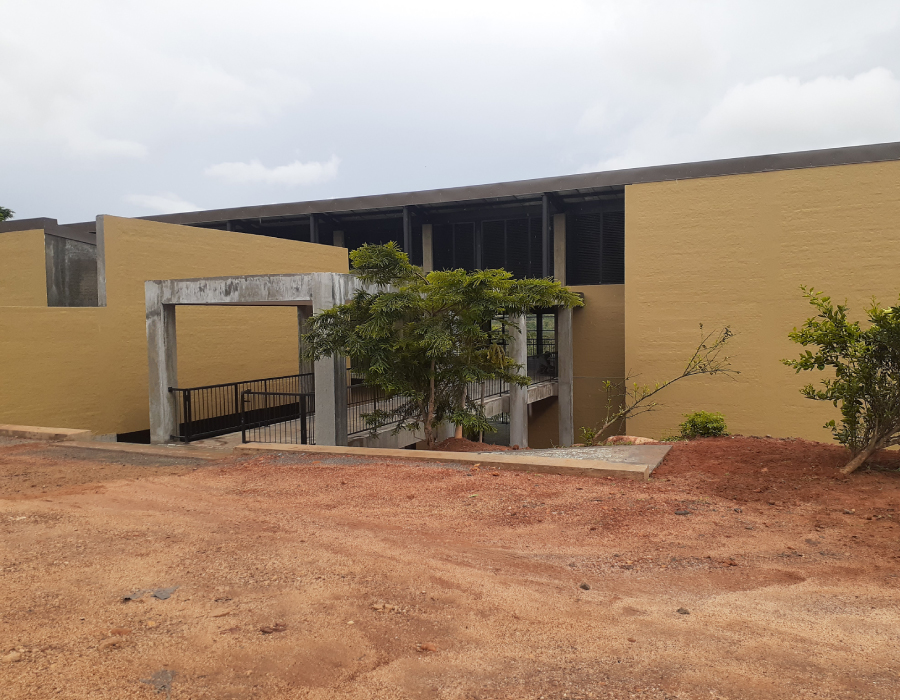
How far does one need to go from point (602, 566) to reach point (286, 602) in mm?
2285

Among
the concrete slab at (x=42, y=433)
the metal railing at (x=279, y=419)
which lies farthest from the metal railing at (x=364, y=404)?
the concrete slab at (x=42, y=433)

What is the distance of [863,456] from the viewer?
6.85m

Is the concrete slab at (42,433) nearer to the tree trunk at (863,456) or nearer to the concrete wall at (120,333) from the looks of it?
the concrete wall at (120,333)

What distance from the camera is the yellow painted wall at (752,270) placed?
48.4ft

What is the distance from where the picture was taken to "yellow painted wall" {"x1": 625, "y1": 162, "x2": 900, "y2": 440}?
580 inches

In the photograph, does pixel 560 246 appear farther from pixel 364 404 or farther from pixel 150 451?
pixel 150 451

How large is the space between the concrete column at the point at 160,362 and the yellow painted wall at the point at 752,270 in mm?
11596

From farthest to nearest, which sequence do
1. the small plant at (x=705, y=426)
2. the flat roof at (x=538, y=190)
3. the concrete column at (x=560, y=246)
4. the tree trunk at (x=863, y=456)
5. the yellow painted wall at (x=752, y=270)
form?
1. the concrete column at (x=560, y=246)
2. the flat roof at (x=538, y=190)
3. the yellow painted wall at (x=752, y=270)
4. the small plant at (x=705, y=426)
5. the tree trunk at (x=863, y=456)

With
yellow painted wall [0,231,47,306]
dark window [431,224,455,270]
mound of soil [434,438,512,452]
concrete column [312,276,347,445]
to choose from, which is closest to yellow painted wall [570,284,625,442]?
dark window [431,224,455,270]

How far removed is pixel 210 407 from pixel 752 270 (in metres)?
14.0

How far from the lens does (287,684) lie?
288 centimetres

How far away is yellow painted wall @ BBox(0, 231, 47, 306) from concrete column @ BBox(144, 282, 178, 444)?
4.07m

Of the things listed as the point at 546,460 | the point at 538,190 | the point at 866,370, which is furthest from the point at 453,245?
the point at 866,370

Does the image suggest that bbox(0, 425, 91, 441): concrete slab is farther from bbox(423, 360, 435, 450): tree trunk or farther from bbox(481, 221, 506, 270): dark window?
bbox(481, 221, 506, 270): dark window
